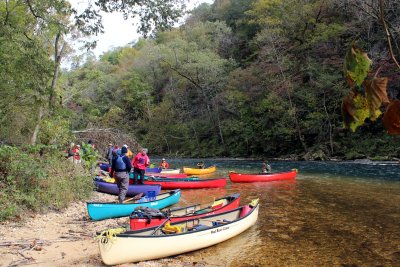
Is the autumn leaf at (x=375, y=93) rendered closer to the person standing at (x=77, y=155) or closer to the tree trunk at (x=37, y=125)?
the tree trunk at (x=37, y=125)

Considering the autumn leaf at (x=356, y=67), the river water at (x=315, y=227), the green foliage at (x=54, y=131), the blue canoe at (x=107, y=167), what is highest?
the green foliage at (x=54, y=131)

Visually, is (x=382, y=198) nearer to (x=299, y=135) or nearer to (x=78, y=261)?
(x=78, y=261)

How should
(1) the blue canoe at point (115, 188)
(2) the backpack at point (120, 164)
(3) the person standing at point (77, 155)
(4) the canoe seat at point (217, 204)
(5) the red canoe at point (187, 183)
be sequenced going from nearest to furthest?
1. (4) the canoe seat at point (217, 204)
2. (2) the backpack at point (120, 164)
3. (1) the blue canoe at point (115, 188)
4. (3) the person standing at point (77, 155)
5. (5) the red canoe at point (187, 183)

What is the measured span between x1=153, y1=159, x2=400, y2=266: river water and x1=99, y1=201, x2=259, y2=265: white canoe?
0.24 meters

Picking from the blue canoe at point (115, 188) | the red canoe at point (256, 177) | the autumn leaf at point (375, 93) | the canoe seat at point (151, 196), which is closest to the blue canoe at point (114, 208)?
the canoe seat at point (151, 196)

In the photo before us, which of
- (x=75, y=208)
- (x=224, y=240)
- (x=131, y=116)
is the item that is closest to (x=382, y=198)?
(x=224, y=240)

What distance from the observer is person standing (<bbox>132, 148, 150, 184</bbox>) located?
45.7 ft

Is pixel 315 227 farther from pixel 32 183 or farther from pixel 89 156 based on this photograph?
pixel 89 156

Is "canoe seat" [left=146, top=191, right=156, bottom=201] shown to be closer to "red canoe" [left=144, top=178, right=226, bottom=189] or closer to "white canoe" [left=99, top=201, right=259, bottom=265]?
"white canoe" [left=99, top=201, right=259, bottom=265]

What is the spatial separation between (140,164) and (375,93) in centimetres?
1311

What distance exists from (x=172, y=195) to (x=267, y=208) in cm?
344

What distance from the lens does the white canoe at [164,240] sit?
267 inches

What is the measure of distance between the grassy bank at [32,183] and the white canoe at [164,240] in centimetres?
389

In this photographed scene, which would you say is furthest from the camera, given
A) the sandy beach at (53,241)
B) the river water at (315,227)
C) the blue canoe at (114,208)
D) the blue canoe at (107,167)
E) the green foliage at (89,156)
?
the blue canoe at (107,167)
